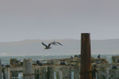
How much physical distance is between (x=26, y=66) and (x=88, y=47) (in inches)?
126

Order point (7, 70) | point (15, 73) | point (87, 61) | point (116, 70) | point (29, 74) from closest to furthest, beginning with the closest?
point (87, 61), point (29, 74), point (116, 70), point (7, 70), point (15, 73)

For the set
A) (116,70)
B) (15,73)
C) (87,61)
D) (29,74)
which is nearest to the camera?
(87,61)

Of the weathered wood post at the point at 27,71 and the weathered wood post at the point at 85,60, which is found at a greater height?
the weathered wood post at the point at 85,60

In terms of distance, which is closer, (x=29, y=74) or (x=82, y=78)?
(x=82, y=78)

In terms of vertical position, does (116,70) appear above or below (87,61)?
below

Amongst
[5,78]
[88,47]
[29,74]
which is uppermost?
[88,47]

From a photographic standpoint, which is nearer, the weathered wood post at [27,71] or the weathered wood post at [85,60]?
the weathered wood post at [85,60]

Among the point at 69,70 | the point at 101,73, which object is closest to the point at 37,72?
the point at 69,70

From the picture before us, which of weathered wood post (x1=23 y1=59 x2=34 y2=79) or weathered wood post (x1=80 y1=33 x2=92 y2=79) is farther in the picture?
weathered wood post (x1=23 y1=59 x2=34 y2=79)

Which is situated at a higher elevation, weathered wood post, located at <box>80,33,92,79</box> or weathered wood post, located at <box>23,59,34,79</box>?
weathered wood post, located at <box>80,33,92,79</box>

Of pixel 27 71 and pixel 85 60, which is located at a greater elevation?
pixel 85 60

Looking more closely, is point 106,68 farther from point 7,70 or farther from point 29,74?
point 29,74

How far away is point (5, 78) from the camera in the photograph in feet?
89.0

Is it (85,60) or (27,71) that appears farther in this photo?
(27,71)
